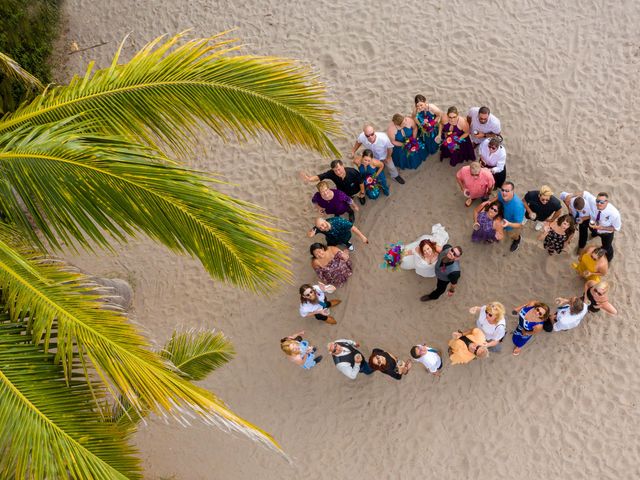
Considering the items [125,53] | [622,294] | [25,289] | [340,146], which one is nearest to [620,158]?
[622,294]

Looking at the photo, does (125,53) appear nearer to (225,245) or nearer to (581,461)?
(225,245)

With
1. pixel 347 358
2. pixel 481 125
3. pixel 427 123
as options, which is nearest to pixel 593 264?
pixel 481 125

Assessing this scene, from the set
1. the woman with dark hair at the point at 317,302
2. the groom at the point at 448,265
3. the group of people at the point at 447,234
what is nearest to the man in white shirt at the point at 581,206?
the group of people at the point at 447,234

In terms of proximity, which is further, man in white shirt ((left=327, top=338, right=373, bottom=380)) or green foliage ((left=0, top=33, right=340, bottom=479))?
man in white shirt ((left=327, top=338, right=373, bottom=380))

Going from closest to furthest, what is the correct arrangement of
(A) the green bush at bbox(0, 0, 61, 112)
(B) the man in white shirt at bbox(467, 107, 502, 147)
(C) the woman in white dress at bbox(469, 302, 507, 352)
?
1. (C) the woman in white dress at bbox(469, 302, 507, 352)
2. (B) the man in white shirt at bbox(467, 107, 502, 147)
3. (A) the green bush at bbox(0, 0, 61, 112)

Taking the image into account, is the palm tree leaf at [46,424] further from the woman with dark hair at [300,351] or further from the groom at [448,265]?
the groom at [448,265]

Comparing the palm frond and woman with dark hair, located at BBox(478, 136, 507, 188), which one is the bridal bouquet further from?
the palm frond

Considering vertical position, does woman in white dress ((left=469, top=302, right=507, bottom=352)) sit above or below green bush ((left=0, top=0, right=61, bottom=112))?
below

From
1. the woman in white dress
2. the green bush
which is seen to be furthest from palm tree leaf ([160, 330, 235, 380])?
the green bush

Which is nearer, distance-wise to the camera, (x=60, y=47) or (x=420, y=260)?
(x=420, y=260)
